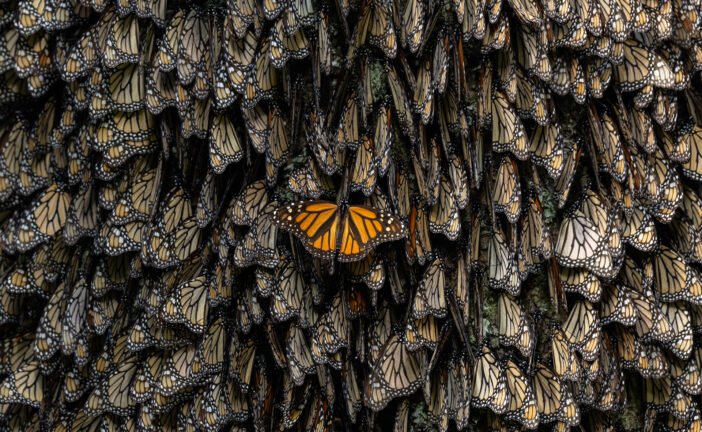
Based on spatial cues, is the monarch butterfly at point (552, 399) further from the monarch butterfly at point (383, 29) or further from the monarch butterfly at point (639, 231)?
the monarch butterfly at point (383, 29)

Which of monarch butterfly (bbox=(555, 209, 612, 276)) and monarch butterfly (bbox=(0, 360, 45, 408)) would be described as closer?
monarch butterfly (bbox=(555, 209, 612, 276))

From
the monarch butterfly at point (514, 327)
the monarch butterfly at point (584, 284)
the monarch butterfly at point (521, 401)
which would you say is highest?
the monarch butterfly at point (584, 284)

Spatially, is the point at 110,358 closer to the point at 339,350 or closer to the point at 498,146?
the point at 339,350

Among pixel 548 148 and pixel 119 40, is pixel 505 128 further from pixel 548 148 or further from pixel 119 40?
pixel 119 40

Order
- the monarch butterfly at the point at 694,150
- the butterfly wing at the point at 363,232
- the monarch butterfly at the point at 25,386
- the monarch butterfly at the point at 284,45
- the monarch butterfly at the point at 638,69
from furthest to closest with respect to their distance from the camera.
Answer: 1. the monarch butterfly at the point at 25,386
2. the monarch butterfly at the point at 694,150
3. the monarch butterfly at the point at 638,69
4. the monarch butterfly at the point at 284,45
5. the butterfly wing at the point at 363,232

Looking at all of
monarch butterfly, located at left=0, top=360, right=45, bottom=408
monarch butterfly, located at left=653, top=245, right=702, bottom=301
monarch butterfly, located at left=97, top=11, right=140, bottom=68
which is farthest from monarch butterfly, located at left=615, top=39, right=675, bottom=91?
monarch butterfly, located at left=0, top=360, right=45, bottom=408

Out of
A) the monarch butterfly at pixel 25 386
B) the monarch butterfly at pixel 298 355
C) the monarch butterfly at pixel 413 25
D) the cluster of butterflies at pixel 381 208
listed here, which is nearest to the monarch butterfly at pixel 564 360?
the cluster of butterflies at pixel 381 208

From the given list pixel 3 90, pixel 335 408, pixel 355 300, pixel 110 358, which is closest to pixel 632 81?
Answer: pixel 355 300

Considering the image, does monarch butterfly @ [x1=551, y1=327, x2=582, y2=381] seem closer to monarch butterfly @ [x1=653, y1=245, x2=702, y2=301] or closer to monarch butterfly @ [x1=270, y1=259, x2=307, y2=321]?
monarch butterfly @ [x1=653, y1=245, x2=702, y2=301]
